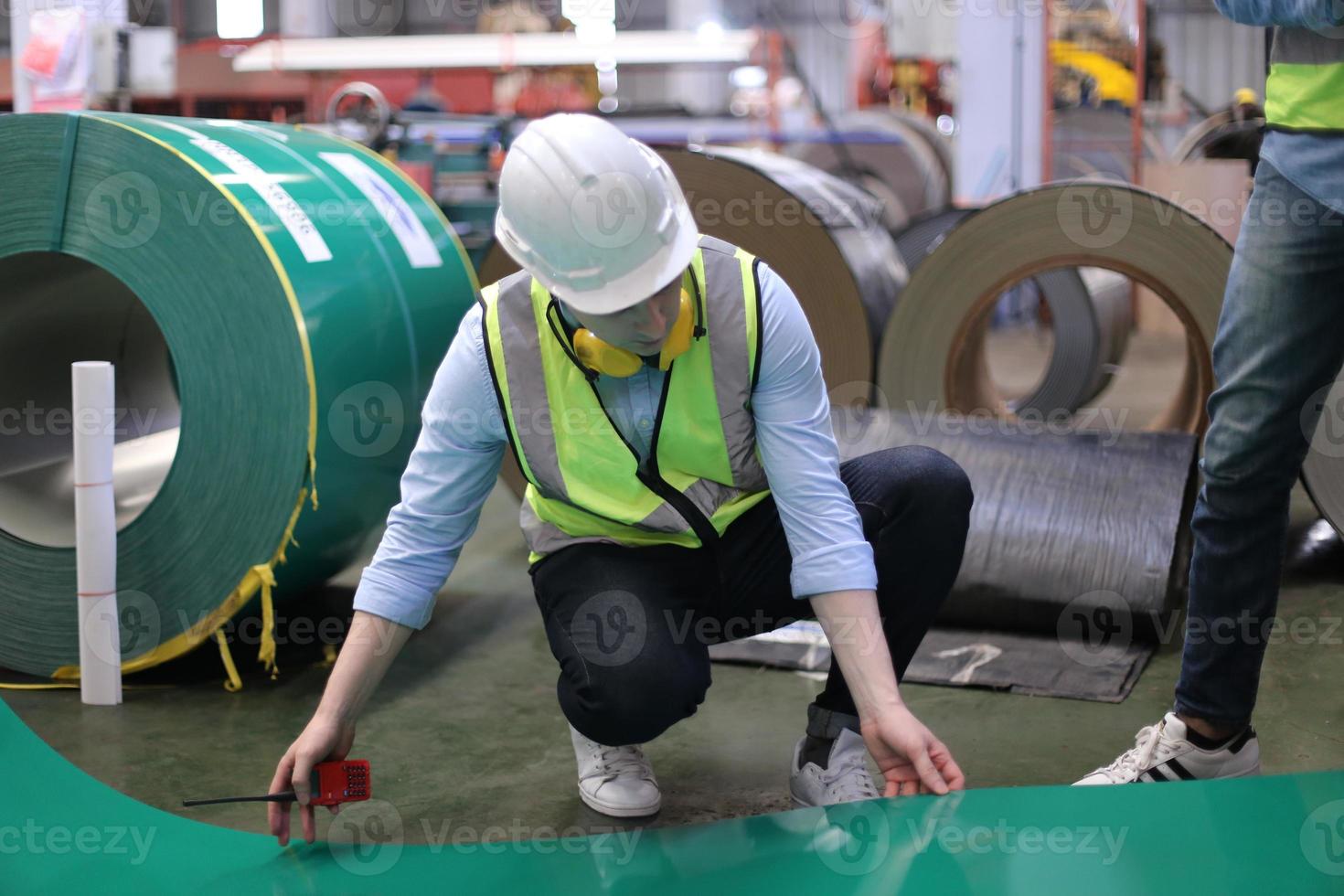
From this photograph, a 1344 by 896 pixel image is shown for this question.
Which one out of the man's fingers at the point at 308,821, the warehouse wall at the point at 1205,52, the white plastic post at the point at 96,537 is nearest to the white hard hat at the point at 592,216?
the man's fingers at the point at 308,821

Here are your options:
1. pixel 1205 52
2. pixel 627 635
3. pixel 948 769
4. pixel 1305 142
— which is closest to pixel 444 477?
pixel 627 635

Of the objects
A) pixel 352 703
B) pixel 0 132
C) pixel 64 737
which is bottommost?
pixel 64 737

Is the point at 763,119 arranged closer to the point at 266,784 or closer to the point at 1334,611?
the point at 1334,611

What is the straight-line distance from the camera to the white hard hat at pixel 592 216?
1.40 m

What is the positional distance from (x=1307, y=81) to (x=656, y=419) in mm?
855

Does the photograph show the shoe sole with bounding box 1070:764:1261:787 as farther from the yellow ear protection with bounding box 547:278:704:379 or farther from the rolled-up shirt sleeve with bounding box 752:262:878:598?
the yellow ear protection with bounding box 547:278:704:379

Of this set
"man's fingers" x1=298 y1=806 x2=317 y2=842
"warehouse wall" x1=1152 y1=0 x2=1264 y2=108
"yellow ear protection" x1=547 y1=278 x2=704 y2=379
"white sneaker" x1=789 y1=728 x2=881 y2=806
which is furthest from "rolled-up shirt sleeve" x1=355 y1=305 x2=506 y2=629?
"warehouse wall" x1=1152 y1=0 x2=1264 y2=108

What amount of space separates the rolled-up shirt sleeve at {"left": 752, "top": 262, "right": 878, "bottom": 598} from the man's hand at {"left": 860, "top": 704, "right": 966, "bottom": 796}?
0.58ft

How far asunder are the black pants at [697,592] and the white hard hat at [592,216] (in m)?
0.43

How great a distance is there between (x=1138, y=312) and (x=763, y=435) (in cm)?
705

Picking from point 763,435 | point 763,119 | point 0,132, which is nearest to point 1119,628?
point 763,435

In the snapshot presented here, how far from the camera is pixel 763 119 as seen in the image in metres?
9.60

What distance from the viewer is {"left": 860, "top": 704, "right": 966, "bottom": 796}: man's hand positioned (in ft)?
4.49

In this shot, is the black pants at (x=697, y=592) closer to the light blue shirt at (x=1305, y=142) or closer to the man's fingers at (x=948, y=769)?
the man's fingers at (x=948, y=769)
